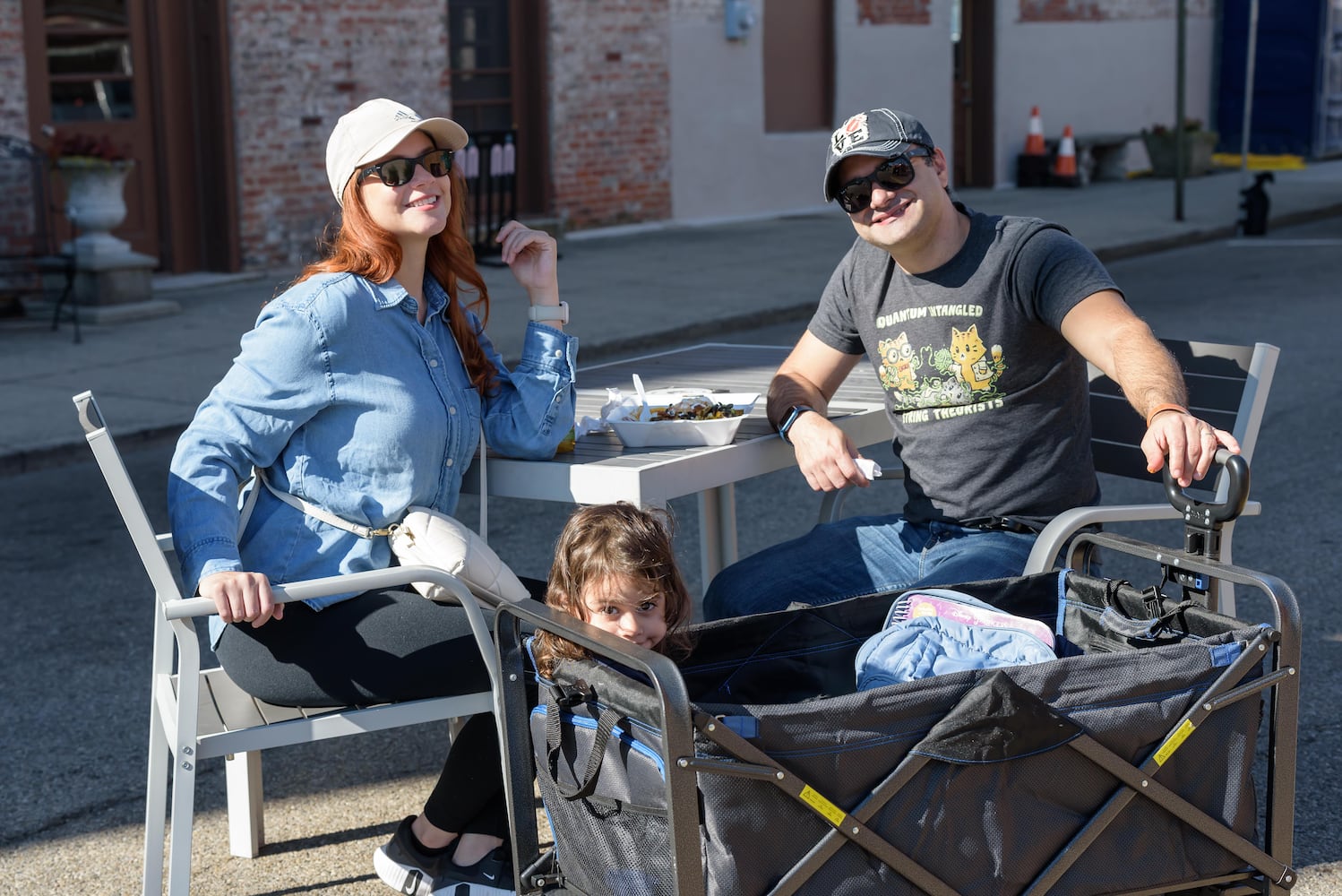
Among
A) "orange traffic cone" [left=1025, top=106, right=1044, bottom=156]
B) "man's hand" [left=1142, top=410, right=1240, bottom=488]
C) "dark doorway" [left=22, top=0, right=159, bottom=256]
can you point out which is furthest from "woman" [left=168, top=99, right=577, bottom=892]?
"orange traffic cone" [left=1025, top=106, right=1044, bottom=156]

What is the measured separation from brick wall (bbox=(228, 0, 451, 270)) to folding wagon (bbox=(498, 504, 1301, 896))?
1060cm

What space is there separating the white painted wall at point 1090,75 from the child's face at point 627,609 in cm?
1887

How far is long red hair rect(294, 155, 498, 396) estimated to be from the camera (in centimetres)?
326

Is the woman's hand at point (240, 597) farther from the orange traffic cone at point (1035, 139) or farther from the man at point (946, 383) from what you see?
the orange traffic cone at point (1035, 139)

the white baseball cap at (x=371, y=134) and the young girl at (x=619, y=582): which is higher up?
the white baseball cap at (x=371, y=134)

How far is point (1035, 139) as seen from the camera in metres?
20.8

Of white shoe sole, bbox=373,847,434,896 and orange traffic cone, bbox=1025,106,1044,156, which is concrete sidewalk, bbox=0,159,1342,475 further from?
white shoe sole, bbox=373,847,434,896

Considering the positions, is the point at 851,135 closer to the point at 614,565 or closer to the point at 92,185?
the point at 614,565

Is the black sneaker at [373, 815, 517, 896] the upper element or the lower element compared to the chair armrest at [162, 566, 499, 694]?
lower

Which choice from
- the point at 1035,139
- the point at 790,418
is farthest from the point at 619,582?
the point at 1035,139

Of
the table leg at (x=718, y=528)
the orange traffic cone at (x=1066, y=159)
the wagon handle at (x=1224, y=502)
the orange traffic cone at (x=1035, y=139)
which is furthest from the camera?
the orange traffic cone at (x=1035, y=139)

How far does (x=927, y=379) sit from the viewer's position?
353 centimetres

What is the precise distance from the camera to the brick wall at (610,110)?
614 inches

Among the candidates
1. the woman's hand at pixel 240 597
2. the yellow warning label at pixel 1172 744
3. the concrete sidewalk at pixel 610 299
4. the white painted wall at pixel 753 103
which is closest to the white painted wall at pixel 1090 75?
the white painted wall at pixel 753 103
